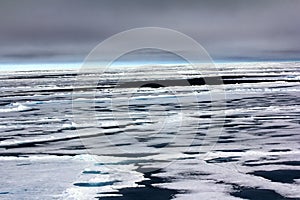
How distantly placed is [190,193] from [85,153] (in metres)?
3.87

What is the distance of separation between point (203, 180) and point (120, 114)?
1070 centimetres

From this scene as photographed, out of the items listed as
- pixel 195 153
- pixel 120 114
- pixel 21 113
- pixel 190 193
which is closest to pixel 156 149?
pixel 195 153

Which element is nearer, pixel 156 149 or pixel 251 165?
pixel 251 165

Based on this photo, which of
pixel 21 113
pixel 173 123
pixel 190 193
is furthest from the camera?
pixel 21 113

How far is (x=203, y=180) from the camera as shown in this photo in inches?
308

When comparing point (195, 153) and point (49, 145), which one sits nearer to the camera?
point (195, 153)

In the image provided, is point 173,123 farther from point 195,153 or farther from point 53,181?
point 53,181

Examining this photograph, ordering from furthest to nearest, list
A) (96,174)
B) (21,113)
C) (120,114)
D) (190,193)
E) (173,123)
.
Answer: (21,113) → (120,114) → (173,123) → (96,174) → (190,193)

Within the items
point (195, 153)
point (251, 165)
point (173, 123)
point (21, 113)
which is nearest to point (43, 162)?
point (195, 153)

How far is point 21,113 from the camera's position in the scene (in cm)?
1964

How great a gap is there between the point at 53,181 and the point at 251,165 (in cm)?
344

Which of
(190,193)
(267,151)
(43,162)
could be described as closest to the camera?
(190,193)

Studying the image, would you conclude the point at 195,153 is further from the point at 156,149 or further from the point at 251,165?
the point at 251,165

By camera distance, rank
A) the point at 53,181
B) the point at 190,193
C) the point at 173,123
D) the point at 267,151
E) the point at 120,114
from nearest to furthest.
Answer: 1. the point at 190,193
2. the point at 53,181
3. the point at 267,151
4. the point at 173,123
5. the point at 120,114
